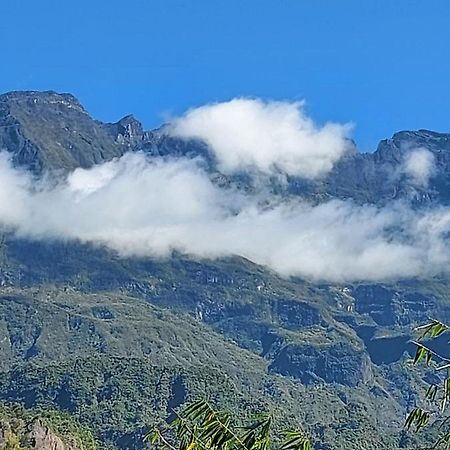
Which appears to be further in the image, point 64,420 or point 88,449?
point 64,420

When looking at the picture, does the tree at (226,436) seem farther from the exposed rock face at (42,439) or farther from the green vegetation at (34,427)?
the exposed rock face at (42,439)

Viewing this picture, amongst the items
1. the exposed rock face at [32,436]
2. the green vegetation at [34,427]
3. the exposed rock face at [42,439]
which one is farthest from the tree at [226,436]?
the exposed rock face at [42,439]

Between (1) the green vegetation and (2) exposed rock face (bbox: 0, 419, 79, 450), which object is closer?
(2) exposed rock face (bbox: 0, 419, 79, 450)

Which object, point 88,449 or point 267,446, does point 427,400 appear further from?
point 88,449

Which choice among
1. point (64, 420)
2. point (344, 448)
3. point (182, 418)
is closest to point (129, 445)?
point (64, 420)

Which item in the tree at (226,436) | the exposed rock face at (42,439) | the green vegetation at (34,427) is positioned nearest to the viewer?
the tree at (226,436)

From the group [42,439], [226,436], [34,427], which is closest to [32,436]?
[42,439]

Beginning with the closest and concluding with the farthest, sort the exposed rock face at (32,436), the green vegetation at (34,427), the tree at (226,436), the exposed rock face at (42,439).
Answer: the tree at (226,436) → the exposed rock face at (32,436) → the exposed rock face at (42,439) → the green vegetation at (34,427)

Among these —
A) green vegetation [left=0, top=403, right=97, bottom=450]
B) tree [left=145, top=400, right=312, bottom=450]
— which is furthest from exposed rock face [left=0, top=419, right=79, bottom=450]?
tree [left=145, top=400, right=312, bottom=450]

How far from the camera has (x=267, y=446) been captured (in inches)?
617

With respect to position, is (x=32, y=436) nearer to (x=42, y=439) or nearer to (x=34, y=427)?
(x=42, y=439)

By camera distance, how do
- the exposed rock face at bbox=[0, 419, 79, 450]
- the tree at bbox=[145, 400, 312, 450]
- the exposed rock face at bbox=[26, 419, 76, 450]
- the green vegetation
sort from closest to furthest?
1. the tree at bbox=[145, 400, 312, 450]
2. the exposed rock face at bbox=[0, 419, 79, 450]
3. the exposed rock face at bbox=[26, 419, 76, 450]
4. the green vegetation

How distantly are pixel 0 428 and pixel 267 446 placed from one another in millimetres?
119753

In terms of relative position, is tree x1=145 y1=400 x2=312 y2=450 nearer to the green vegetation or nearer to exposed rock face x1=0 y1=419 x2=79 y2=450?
the green vegetation
